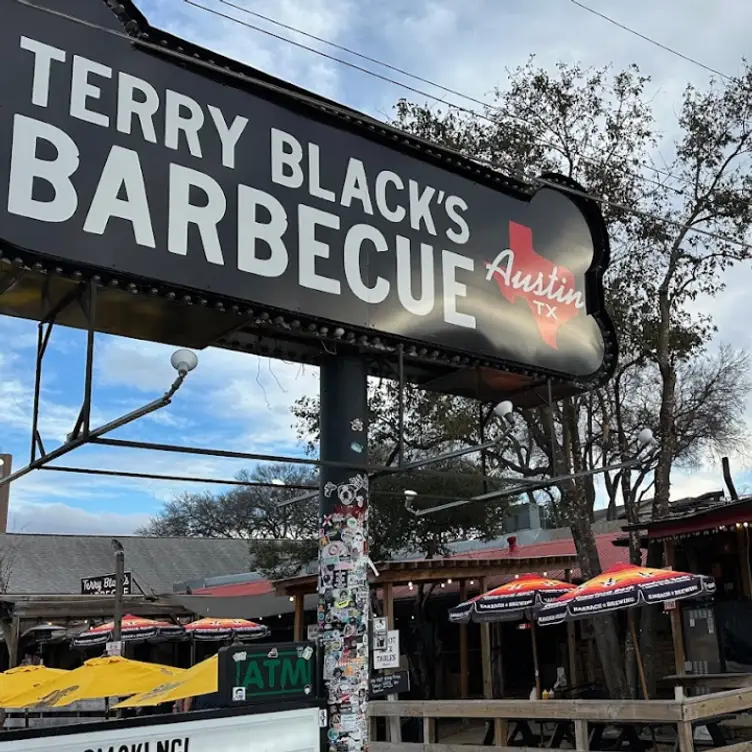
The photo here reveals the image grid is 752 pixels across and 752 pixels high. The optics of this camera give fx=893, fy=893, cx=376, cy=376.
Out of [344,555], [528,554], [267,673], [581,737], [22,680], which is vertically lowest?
[581,737]

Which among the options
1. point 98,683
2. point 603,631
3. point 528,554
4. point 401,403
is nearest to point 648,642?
point 603,631

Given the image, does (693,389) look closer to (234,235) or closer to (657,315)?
(657,315)

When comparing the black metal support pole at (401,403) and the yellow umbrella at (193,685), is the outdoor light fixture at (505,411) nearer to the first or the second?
the black metal support pole at (401,403)

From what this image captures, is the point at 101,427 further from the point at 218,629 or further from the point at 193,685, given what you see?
the point at 218,629

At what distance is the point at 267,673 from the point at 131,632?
14.7 metres

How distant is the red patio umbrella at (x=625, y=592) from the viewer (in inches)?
451

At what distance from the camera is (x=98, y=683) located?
33.0 ft

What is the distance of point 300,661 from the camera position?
630cm

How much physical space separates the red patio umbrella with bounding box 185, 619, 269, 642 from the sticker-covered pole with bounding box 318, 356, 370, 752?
1401cm

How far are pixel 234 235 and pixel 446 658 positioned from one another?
19717 millimetres

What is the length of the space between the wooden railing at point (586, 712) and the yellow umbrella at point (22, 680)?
14.9 feet

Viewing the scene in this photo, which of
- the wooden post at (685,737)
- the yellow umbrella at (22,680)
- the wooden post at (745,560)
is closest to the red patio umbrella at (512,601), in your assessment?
the wooden post at (745,560)

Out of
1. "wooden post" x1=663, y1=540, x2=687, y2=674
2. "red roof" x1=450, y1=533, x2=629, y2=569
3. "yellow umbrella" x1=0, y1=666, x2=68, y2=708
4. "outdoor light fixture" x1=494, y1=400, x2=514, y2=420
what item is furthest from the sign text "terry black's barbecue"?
"red roof" x1=450, y1=533, x2=629, y2=569

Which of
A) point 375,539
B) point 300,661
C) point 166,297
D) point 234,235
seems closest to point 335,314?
point 234,235
